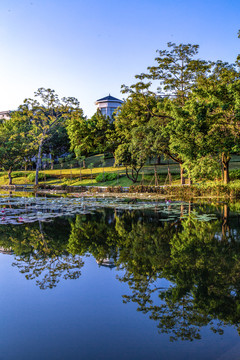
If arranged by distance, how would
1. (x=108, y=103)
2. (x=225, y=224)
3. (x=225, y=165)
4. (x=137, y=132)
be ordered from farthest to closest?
(x=108, y=103) < (x=137, y=132) < (x=225, y=165) < (x=225, y=224)

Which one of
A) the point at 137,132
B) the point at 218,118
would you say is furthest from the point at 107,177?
the point at 218,118

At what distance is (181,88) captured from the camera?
29.2 metres

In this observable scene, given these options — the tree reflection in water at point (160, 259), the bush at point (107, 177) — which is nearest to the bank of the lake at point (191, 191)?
the bush at point (107, 177)

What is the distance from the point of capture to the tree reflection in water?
4438 millimetres

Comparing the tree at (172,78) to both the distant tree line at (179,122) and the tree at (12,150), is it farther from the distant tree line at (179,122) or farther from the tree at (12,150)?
the tree at (12,150)

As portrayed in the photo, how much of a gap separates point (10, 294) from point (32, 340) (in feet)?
5.31

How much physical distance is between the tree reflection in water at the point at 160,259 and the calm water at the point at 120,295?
19 millimetres

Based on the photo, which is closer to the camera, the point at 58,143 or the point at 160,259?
the point at 160,259

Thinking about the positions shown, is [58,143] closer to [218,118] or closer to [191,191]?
[191,191]

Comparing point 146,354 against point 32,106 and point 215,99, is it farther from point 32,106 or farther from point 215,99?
point 32,106

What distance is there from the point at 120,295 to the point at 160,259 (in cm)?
200

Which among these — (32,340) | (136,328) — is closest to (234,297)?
(136,328)

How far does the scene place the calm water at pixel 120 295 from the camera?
3.61 meters

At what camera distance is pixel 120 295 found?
5.05 m
